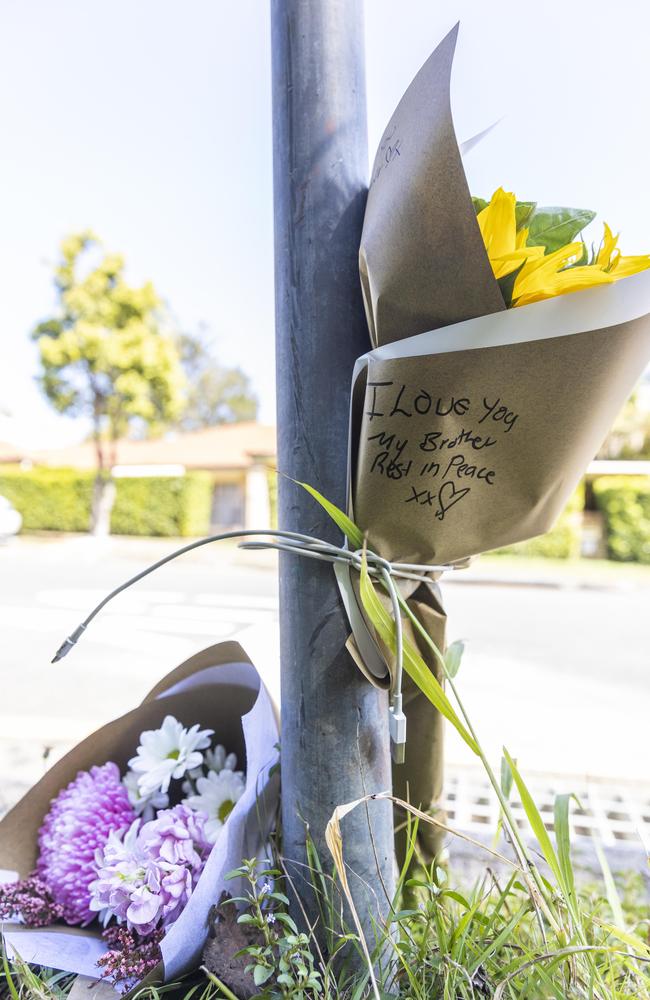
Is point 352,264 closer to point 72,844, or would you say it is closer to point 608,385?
point 608,385

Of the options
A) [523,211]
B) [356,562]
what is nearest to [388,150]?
[523,211]

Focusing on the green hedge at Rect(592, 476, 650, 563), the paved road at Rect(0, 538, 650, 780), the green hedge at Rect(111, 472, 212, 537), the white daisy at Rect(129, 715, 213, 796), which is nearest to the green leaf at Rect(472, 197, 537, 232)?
the white daisy at Rect(129, 715, 213, 796)

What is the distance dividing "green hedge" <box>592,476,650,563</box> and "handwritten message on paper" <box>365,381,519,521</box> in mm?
12210

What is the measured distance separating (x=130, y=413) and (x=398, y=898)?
1474 cm

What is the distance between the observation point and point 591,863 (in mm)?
1702

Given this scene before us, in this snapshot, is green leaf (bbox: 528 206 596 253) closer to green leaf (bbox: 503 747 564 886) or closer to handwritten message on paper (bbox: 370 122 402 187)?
handwritten message on paper (bbox: 370 122 402 187)

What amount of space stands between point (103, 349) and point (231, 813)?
14.5 meters

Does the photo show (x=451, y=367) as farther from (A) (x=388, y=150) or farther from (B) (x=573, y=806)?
(B) (x=573, y=806)

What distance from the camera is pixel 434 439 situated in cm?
74

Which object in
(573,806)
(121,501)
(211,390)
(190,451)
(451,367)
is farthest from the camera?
(211,390)

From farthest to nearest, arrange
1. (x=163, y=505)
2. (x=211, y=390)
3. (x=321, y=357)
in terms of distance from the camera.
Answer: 1. (x=211, y=390)
2. (x=163, y=505)
3. (x=321, y=357)

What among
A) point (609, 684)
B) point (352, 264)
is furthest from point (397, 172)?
point (609, 684)

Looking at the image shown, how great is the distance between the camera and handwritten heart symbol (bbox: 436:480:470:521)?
0.77 m

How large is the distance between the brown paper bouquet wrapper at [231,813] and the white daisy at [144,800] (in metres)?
0.07
